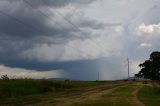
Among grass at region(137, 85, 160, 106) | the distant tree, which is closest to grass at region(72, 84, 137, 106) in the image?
grass at region(137, 85, 160, 106)

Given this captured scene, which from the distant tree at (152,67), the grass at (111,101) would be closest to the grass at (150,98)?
the grass at (111,101)

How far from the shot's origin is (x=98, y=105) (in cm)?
2975

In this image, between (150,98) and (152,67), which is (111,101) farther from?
(152,67)

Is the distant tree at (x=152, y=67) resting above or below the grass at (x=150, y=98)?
above

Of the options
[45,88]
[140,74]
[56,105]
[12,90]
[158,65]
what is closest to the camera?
[56,105]

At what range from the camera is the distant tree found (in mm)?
164000

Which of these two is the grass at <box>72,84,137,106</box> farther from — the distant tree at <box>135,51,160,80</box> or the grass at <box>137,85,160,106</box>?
the distant tree at <box>135,51,160,80</box>

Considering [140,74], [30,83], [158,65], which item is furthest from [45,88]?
[140,74]

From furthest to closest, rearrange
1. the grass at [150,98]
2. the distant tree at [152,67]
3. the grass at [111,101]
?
the distant tree at [152,67], the grass at [150,98], the grass at [111,101]

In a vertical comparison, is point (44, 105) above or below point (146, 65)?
below

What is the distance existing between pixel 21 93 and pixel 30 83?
38.1 feet

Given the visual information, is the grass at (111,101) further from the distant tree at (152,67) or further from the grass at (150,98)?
the distant tree at (152,67)

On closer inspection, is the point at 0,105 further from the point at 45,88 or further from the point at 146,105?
the point at 45,88

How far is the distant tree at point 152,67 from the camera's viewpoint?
16400 centimetres
